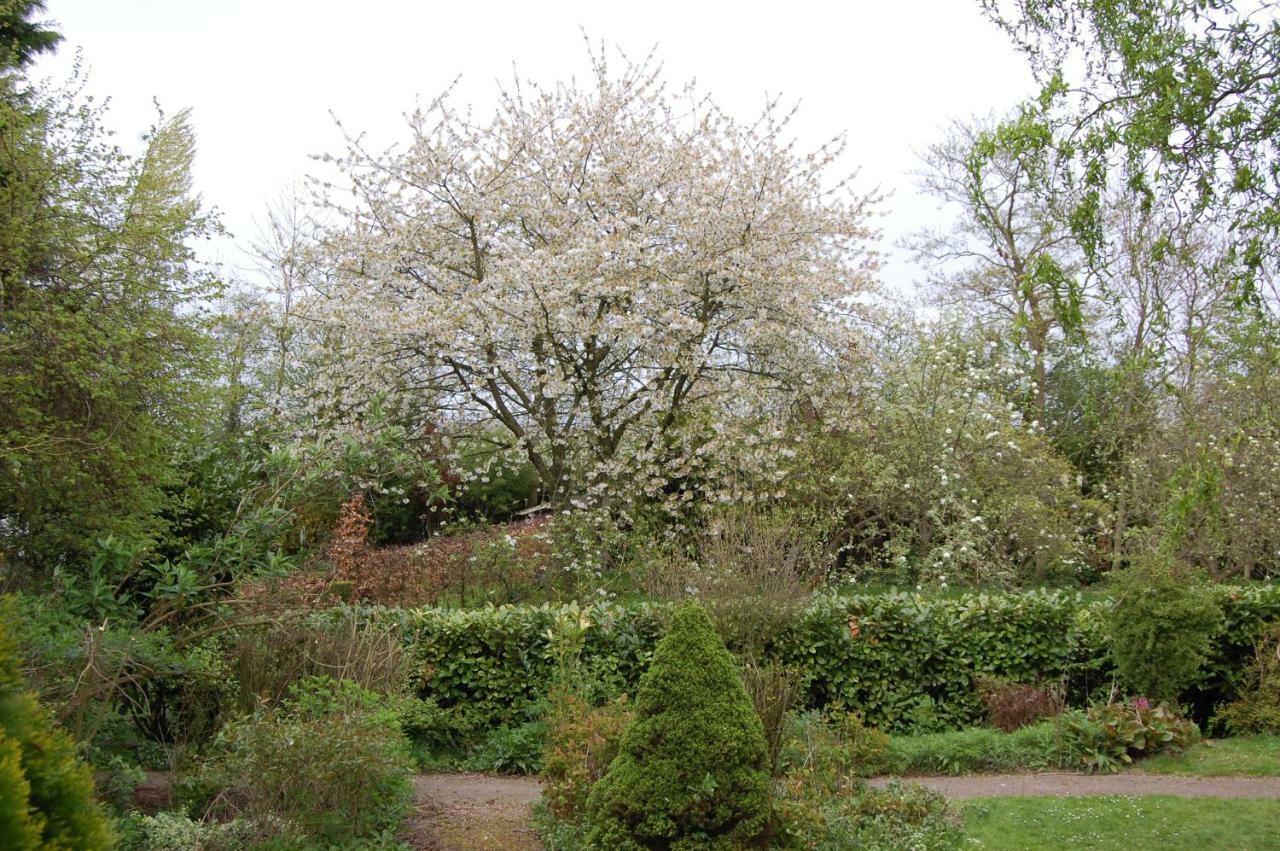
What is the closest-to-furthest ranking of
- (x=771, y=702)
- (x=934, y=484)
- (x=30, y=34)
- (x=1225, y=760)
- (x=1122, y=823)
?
(x=1122, y=823), (x=771, y=702), (x=1225, y=760), (x=30, y=34), (x=934, y=484)

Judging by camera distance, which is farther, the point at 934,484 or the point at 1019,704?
the point at 934,484

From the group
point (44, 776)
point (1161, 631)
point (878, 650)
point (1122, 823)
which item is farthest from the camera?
point (878, 650)

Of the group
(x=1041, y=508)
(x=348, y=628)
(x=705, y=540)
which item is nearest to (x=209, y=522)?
(x=348, y=628)

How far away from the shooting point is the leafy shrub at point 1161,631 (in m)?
7.65

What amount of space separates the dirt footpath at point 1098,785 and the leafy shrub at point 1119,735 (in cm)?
21

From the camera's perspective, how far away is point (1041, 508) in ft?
41.2

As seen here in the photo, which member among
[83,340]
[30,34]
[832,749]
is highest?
[30,34]

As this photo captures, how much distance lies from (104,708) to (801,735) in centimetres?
428

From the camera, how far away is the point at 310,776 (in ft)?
16.6

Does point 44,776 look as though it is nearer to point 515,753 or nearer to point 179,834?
point 179,834

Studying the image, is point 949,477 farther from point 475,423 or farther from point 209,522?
point 209,522

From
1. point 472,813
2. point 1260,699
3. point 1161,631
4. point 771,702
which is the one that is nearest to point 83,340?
point 472,813

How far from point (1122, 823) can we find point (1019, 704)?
234 cm

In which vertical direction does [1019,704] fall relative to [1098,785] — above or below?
above
